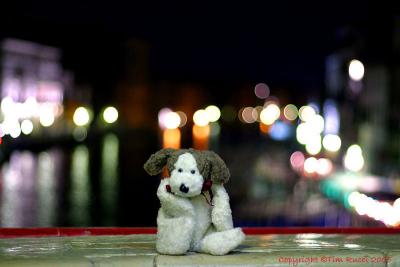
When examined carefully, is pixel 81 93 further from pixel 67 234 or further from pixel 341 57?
pixel 67 234

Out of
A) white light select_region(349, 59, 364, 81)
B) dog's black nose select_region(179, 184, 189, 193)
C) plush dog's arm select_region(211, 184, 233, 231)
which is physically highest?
white light select_region(349, 59, 364, 81)

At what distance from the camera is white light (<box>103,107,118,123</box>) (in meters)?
104

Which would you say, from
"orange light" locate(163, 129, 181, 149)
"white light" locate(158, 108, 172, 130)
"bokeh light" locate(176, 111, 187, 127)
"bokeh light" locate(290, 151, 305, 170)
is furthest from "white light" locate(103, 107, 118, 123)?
"bokeh light" locate(290, 151, 305, 170)

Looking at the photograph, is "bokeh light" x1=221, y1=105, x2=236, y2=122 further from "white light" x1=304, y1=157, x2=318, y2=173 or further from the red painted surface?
the red painted surface

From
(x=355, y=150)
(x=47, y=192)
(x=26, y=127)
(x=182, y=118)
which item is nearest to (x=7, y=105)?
(x=26, y=127)

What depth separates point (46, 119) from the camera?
80.6 meters

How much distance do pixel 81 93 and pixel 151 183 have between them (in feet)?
224

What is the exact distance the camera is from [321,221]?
2412 centimetres

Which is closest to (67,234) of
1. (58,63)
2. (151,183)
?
(151,183)

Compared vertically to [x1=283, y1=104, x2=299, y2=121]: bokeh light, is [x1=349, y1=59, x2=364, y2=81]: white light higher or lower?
lower

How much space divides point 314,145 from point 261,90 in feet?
368

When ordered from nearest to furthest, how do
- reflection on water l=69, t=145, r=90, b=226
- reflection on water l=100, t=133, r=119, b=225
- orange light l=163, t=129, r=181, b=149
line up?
reflection on water l=69, t=145, r=90, b=226
reflection on water l=100, t=133, r=119, b=225
orange light l=163, t=129, r=181, b=149

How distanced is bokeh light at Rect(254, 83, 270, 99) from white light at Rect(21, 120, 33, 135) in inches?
3645

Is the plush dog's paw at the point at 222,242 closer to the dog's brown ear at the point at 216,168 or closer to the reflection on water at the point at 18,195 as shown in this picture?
the dog's brown ear at the point at 216,168
